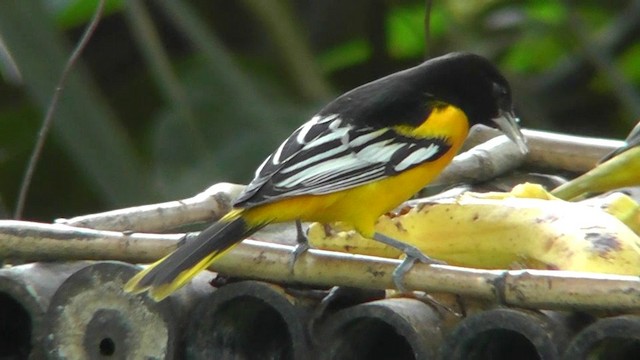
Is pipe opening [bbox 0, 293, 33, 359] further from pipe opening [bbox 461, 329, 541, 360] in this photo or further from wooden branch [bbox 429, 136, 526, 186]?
wooden branch [bbox 429, 136, 526, 186]

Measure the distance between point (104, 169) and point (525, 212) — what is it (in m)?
1.37

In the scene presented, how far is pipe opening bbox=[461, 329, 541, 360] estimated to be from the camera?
2.14 m

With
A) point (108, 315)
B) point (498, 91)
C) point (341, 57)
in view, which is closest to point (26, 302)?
point (108, 315)

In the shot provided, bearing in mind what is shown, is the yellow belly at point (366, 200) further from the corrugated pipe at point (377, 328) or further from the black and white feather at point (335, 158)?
the corrugated pipe at point (377, 328)

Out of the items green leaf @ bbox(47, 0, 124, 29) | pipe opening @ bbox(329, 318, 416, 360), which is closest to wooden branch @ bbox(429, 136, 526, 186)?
pipe opening @ bbox(329, 318, 416, 360)

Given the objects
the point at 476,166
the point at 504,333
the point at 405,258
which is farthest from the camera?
the point at 476,166

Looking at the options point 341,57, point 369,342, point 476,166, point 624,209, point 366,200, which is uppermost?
point 341,57

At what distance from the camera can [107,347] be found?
2387mm

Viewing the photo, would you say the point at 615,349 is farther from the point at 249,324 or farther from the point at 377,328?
the point at 249,324

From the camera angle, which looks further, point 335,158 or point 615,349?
point 335,158

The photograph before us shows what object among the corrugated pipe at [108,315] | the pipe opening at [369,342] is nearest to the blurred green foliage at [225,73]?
the corrugated pipe at [108,315]

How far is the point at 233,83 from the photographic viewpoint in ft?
13.1

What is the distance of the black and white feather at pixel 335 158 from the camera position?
2711 mm

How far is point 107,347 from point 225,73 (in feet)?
5.60
